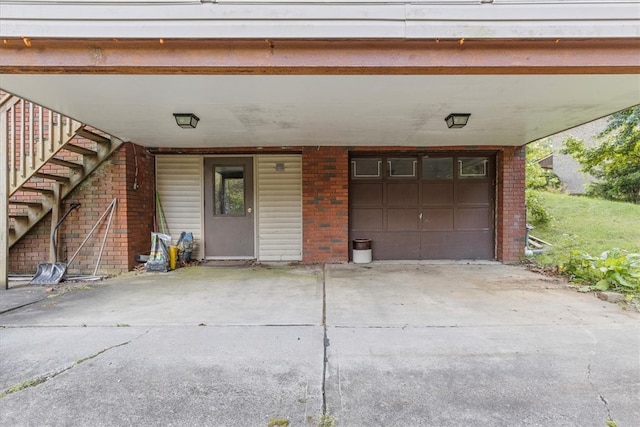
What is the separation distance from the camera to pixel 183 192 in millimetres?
6117

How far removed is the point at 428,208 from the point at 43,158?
19.9 feet

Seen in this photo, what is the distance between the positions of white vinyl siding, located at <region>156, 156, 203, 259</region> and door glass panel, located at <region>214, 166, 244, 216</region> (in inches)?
A: 13.0

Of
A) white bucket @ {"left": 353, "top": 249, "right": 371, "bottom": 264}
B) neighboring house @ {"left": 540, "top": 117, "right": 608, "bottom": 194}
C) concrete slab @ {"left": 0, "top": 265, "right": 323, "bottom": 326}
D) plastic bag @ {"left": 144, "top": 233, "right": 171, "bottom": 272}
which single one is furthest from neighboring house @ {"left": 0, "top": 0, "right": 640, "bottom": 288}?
neighboring house @ {"left": 540, "top": 117, "right": 608, "bottom": 194}

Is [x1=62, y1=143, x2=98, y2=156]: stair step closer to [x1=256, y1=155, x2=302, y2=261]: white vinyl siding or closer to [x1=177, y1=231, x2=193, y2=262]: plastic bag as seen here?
[x1=177, y1=231, x2=193, y2=262]: plastic bag

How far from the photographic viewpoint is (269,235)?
19.9ft

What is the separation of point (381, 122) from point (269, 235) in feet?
9.91

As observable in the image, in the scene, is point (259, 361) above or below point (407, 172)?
below

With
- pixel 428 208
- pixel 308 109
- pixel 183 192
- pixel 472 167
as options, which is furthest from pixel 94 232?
pixel 472 167

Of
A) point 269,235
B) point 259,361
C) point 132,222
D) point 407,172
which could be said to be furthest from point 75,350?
point 407,172

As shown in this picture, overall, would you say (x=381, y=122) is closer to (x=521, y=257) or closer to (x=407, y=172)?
(x=407, y=172)

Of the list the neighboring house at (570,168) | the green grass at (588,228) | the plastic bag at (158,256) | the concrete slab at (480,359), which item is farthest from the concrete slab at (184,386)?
the neighboring house at (570,168)

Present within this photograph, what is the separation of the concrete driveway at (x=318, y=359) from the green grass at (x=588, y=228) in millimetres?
3467

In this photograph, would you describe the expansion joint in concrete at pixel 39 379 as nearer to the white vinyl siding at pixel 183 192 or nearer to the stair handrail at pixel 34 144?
the stair handrail at pixel 34 144

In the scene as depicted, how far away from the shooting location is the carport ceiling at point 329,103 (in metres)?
2.88
